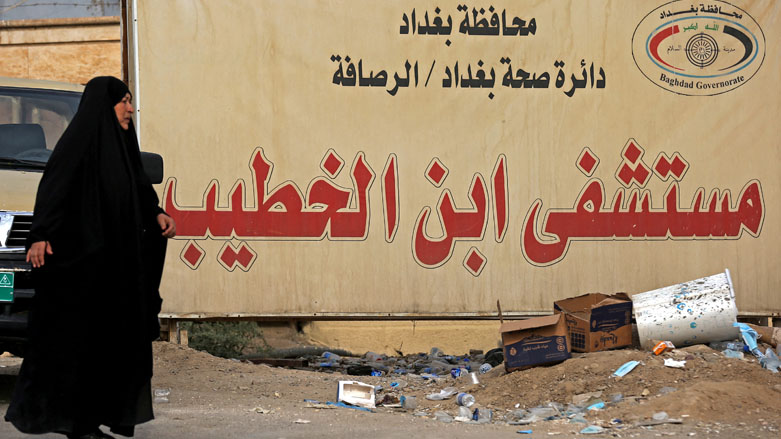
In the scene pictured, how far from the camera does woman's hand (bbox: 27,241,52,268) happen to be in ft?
12.0

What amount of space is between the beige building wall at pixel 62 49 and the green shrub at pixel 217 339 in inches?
211

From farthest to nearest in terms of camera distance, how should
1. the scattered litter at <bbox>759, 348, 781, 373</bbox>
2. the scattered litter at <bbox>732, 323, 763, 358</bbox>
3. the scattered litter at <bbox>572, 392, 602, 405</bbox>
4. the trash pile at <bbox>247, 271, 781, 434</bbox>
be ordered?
the scattered litter at <bbox>732, 323, 763, 358</bbox> → the scattered litter at <bbox>759, 348, 781, 373</bbox> → the trash pile at <bbox>247, 271, 781, 434</bbox> → the scattered litter at <bbox>572, 392, 602, 405</bbox>

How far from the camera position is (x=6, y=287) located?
16.0ft

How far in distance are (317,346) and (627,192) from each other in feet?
11.7

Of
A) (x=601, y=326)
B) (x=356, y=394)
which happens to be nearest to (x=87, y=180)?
(x=356, y=394)

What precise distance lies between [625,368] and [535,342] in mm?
589

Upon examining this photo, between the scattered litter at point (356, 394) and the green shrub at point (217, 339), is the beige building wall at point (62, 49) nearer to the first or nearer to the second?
the green shrub at point (217, 339)

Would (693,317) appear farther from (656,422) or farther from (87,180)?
(87,180)

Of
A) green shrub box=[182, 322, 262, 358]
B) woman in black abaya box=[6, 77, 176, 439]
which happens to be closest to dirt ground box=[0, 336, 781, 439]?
woman in black abaya box=[6, 77, 176, 439]

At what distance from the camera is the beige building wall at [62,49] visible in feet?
41.0

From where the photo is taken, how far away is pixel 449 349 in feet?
31.0

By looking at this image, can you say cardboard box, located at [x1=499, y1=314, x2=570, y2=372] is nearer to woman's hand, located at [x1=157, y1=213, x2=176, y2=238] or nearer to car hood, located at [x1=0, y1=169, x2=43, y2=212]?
woman's hand, located at [x1=157, y1=213, x2=176, y2=238]

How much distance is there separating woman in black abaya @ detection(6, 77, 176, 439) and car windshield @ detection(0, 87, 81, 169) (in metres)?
1.96

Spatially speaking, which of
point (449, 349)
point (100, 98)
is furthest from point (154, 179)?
point (449, 349)
